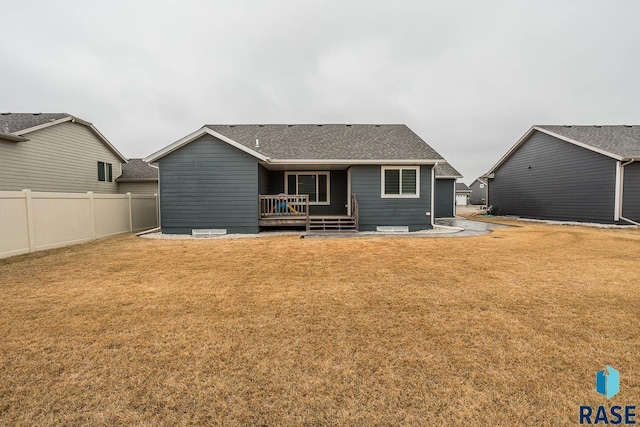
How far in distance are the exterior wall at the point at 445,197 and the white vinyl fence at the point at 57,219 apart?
18.7m

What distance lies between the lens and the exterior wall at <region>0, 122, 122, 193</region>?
1215 centimetres

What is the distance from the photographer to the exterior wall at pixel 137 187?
19477mm

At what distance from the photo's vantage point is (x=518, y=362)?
8.04 ft

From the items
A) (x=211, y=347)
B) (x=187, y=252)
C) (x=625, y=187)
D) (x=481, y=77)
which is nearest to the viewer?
(x=211, y=347)

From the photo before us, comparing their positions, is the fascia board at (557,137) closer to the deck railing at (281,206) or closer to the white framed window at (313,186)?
the white framed window at (313,186)

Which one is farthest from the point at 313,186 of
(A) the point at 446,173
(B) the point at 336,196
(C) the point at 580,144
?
(C) the point at 580,144

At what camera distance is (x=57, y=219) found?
8.56 meters

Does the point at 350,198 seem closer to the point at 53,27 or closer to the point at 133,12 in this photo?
the point at 133,12

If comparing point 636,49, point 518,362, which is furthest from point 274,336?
point 636,49

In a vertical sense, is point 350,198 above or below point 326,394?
above

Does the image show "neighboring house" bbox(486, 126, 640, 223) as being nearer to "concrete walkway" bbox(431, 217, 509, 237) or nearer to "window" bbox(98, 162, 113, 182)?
"concrete walkway" bbox(431, 217, 509, 237)

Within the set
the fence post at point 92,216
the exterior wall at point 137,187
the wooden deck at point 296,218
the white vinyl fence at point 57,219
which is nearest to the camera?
the white vinyl fence at point 57,219

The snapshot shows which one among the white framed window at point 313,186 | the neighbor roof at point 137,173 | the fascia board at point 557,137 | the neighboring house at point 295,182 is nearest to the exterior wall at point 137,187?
the neighbor roof at point 137,173

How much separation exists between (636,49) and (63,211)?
1339 inches
